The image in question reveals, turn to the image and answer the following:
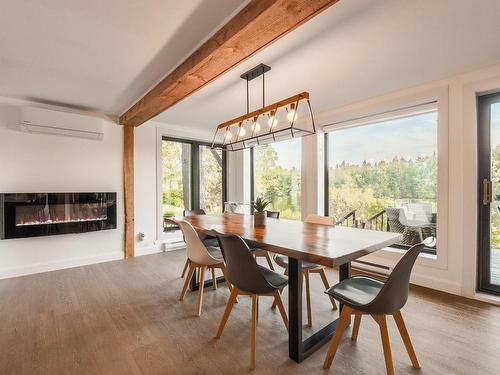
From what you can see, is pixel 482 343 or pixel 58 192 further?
pixel 58 192

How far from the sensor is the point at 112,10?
1.72 meters

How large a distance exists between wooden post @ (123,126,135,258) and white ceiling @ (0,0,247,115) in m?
1.21

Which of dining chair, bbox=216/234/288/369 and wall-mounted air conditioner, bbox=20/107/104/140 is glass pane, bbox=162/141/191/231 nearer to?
wall-mounted air conditioner, bbox=20/107/104/140

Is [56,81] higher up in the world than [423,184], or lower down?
higher up

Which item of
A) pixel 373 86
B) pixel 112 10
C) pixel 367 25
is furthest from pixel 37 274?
pixel 373 86

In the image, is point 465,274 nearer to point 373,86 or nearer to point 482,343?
point 482,343

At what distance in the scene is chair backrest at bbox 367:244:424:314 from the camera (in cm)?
139

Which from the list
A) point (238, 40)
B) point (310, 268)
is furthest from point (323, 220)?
point (238, 40)

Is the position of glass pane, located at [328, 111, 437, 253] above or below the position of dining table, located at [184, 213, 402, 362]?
above

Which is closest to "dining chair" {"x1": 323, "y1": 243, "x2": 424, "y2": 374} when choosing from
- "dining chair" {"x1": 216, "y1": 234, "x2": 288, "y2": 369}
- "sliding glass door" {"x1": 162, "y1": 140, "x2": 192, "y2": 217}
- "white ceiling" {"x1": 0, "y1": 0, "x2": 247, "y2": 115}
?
"dining chair" {"x1": 216, "y1": 234, "x2": 288, "y2": 369}

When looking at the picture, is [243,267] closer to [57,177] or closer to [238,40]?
[238,40]

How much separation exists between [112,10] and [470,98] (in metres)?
3.38

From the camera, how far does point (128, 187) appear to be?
169 inches

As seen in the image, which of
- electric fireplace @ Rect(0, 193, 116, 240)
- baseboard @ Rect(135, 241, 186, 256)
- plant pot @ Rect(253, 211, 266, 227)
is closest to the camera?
plant pot @ Rect(253, 211, 266, 227)
